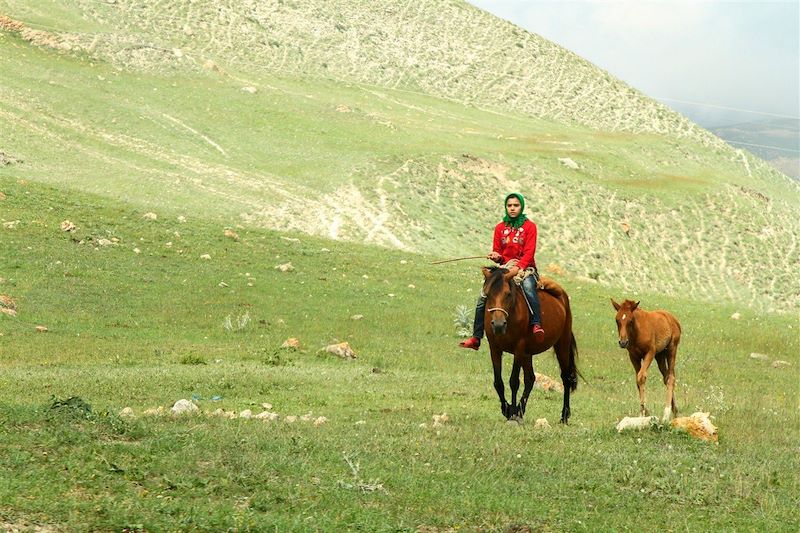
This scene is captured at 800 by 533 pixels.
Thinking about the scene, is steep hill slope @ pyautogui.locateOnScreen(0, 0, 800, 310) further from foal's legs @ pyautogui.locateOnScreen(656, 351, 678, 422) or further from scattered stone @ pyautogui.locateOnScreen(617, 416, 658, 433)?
scattered stone @ pyautogui.locateOnScreen(617, 416, 658, 433)

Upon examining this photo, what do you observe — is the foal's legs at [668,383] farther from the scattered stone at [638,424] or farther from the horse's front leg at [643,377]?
the scattered stone at [638,424]

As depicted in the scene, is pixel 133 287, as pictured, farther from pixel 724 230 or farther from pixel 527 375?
pixel 724 230

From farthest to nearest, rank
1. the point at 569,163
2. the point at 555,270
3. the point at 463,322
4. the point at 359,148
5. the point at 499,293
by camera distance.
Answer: the point at 569,163, the point at 359,148, the point at 555,270, the point at 463,322, the point at 499,293

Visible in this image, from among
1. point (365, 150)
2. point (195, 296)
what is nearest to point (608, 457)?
point (195, 296)

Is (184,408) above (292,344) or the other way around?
above

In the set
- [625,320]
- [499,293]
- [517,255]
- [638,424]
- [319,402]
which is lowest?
[319,402]

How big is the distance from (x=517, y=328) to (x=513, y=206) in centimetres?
229

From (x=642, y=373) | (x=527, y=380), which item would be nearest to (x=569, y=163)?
(x=642, y=373)

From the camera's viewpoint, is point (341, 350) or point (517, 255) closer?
point (517, 255)

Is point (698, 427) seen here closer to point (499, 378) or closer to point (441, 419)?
point (499, 378)

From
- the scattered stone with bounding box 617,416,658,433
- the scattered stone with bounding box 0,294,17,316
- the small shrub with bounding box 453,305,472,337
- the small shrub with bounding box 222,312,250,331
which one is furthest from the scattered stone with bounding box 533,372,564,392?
the scattered stone with bounding box 0,294,17,316

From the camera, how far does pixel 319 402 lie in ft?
62.2

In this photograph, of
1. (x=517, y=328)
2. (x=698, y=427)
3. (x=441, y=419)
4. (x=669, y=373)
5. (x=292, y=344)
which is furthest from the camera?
(x=292, y=344)

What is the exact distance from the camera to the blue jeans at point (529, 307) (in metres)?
17.0
